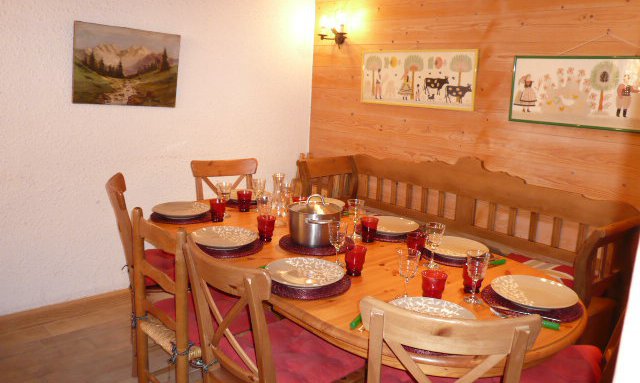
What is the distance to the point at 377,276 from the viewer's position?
6.36 feet

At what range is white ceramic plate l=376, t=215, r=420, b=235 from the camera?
241cm

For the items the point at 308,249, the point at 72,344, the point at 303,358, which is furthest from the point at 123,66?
the point at 303,358

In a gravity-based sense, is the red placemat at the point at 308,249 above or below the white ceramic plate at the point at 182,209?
below

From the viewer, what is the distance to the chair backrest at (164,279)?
183cm

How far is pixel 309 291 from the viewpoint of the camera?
1718 millimetres

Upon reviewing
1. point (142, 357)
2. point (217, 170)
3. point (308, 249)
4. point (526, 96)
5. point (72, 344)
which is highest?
point (526, 96)

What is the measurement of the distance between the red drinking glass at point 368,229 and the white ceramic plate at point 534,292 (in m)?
0.61

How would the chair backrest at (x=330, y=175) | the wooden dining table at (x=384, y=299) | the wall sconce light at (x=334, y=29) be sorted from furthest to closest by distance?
the wall sconce light at (x=334, y=29)
the chair backrest at (x=330, y=175)
the wooden dining table at (x=384, y=299)

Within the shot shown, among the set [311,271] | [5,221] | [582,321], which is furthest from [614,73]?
[5,221]

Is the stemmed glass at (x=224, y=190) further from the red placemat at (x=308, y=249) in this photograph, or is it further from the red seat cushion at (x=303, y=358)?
the red seat cushion at (x=303, y=358)

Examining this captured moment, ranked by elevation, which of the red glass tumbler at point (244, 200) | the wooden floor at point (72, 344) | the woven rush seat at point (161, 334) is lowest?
the wooden floor at point (72, 344)

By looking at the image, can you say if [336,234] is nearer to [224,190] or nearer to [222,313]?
[222,313]

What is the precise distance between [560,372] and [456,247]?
636mm

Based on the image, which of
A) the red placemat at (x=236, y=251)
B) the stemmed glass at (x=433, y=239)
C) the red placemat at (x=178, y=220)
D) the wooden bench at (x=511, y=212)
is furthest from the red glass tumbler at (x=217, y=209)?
the stemmed glass at (x=433, y=239)
